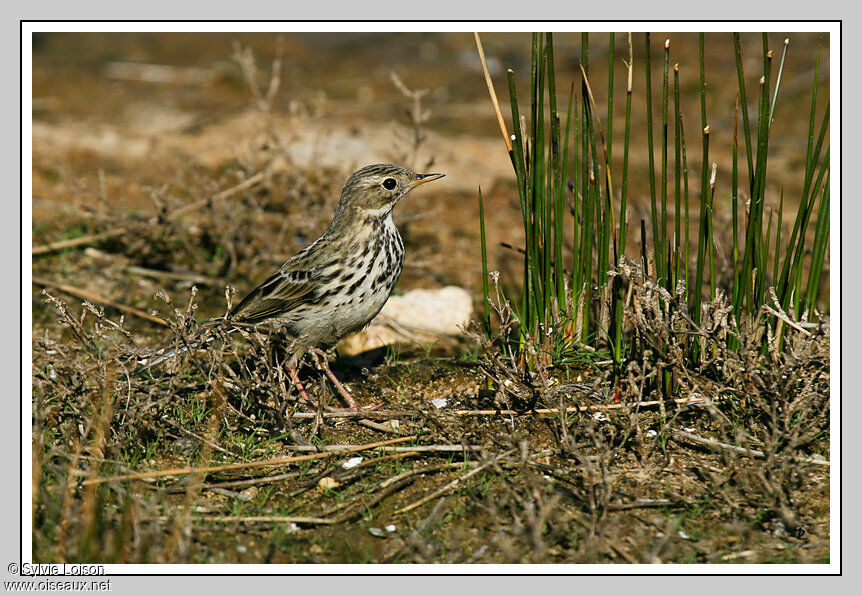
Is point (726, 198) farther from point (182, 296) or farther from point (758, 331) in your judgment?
point (182, 296)

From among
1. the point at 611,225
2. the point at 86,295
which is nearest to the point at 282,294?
the point at 611,225

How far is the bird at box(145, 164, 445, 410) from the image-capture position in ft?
17.2

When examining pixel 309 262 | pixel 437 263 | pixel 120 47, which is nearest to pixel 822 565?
pixel 309 262

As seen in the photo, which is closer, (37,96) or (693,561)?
(693,561)

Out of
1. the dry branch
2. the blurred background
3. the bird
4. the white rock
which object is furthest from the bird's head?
the dry branch

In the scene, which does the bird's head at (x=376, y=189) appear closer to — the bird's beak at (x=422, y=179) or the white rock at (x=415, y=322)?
the bird's beak at (x=422, y=179)

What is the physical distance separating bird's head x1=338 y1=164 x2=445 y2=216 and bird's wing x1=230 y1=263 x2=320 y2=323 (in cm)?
54

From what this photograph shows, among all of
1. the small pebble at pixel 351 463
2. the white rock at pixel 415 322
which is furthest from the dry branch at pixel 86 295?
the small pebble at pixel 351 463

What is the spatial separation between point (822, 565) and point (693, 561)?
542 millimetres

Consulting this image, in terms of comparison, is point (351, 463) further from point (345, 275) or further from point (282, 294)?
point (282, 294)

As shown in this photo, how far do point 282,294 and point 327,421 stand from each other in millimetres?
900

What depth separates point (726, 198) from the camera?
8367mm

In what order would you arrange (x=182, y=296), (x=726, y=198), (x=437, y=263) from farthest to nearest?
(x=726, y=198)
(x=437, y=263)
(x=182, y=296)

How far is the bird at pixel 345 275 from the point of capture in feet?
17.2
